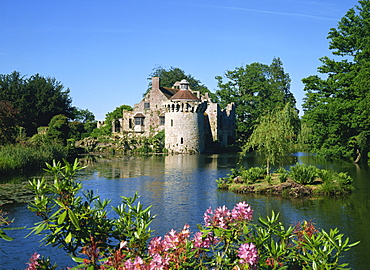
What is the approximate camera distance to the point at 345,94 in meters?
35.2

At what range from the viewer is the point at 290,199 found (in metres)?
18.6

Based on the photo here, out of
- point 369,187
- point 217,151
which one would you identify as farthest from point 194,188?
point 217,151

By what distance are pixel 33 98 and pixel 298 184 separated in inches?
1923

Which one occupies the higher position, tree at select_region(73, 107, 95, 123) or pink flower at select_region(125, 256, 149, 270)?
tree at select_region(73, 107, 95, 123)

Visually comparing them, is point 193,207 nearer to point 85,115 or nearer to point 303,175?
point 303,175

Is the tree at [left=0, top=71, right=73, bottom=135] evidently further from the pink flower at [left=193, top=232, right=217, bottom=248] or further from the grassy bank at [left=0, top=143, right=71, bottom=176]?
the pink flower at [left=193, top=232, right=217, bottom=248]

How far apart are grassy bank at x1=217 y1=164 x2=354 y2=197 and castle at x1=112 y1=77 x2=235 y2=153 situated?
30.4 meters

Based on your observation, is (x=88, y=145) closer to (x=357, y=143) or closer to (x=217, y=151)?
(x=217, y=151)

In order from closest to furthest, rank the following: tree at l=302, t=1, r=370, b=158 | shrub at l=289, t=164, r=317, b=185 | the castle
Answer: shrub at l=289, t=164, r=317, b=185, tree at l=302, t=1, r=370, b=158, the castle

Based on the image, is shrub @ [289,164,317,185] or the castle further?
the castle

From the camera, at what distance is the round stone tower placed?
51.9m

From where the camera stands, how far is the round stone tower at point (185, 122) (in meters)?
51.9

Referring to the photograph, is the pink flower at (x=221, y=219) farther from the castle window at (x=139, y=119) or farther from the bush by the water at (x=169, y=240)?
the castle window at (x=139, y=119)

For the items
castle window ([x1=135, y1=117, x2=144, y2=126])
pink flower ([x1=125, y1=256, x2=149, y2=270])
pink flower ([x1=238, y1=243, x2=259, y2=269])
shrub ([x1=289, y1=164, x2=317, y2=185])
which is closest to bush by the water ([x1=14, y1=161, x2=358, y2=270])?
pink flower ([x1=238, y1=243, x2=259, y2=269])
